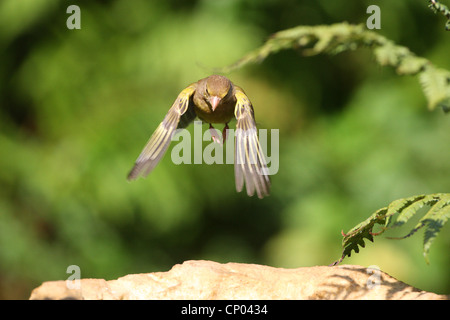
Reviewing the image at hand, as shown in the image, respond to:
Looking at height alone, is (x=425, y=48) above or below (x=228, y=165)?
above

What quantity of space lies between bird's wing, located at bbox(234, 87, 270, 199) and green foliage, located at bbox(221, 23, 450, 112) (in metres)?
0.56

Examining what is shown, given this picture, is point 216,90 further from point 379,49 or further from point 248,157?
point 379,49

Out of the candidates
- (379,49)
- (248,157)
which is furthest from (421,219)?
(248,157)

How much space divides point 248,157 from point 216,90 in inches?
17.9

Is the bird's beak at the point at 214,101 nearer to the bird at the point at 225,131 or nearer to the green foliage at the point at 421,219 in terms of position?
the bird at the point at 225,131

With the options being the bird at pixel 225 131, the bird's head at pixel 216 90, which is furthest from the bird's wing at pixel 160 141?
the bird's head at pixel 216 90

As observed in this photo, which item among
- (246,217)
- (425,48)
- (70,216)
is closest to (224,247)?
(246,217)

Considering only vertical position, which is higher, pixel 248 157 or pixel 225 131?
pixel 225 131

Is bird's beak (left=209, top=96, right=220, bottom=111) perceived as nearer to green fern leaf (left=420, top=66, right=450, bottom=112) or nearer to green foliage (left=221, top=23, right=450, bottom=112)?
green foliage (left=221, top=23, right=450, bottom=112)

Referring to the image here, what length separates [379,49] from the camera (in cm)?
200

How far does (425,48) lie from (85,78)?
10.4 feet

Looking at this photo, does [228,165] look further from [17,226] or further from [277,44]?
[277,44]

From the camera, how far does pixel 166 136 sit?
2.92 metres

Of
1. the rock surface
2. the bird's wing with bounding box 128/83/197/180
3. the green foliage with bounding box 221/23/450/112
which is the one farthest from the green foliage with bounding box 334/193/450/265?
the bird's wing with bounding box 128/83/197/180
